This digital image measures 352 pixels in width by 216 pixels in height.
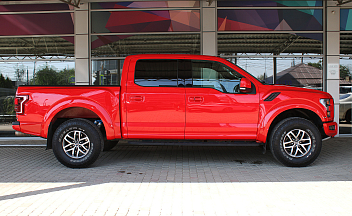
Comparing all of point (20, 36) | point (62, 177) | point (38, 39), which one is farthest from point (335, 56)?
point (20, 36)

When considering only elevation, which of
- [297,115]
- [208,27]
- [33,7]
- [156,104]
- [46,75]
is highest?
[33,7]

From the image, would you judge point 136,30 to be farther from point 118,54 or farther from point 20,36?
point 20,36

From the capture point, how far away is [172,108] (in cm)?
534

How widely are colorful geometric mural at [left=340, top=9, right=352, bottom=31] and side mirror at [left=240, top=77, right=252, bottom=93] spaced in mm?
6011

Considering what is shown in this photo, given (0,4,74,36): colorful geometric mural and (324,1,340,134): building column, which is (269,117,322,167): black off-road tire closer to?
(324,1,340,134): building column

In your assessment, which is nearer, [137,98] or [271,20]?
[137,98]

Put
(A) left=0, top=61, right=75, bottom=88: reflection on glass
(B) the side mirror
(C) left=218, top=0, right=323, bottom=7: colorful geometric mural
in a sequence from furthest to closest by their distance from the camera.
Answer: (A) left=0, top=61, right=75, bottom=88: reflection on glass < (C) left=218, top=0, right=323, bottom=7: colorful geometric mural < (B) the side mirror

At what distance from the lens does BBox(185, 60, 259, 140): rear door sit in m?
5.32

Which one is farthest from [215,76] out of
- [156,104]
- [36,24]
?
[36,24]

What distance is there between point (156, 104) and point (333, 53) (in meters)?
6.90

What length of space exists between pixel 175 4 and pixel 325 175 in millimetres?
6809

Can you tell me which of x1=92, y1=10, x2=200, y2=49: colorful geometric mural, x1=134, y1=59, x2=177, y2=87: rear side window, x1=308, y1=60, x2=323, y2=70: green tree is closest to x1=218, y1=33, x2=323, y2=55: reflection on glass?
x1=308, y1=60, x2=323, y2=70: green tree

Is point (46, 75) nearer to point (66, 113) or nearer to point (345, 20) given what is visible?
point (66, 113)
